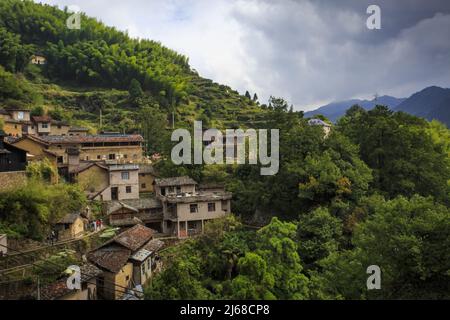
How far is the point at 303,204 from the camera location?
2659 cm

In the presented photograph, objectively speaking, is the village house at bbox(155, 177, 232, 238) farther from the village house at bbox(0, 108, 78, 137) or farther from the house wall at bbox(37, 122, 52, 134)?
the house wall at bbox(37, 122, 52, 134)

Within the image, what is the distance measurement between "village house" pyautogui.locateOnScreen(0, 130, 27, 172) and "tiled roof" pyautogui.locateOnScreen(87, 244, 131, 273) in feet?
25.7

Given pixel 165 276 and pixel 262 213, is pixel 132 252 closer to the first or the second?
pixel 165 276

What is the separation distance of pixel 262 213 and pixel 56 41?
61428 mm

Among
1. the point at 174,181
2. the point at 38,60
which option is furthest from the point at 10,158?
the point at 38,60

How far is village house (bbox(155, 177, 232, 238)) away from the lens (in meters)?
27.3

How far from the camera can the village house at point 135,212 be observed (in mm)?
25984

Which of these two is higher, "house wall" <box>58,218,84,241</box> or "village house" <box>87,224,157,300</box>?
"house wall" <box>58,218,84,241</box>

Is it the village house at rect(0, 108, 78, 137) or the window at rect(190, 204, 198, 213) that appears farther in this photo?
the village house at rect(0, 108, 78, 137)

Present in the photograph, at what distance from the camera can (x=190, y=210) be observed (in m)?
27.6

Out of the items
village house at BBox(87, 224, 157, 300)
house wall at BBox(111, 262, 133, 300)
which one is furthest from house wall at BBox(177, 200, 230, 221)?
house wall at BBox(111, 262, 133, 300)

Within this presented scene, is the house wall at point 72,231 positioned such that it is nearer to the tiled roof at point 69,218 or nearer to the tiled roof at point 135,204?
the tiled roof at point 69,218

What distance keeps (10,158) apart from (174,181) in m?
11.5
